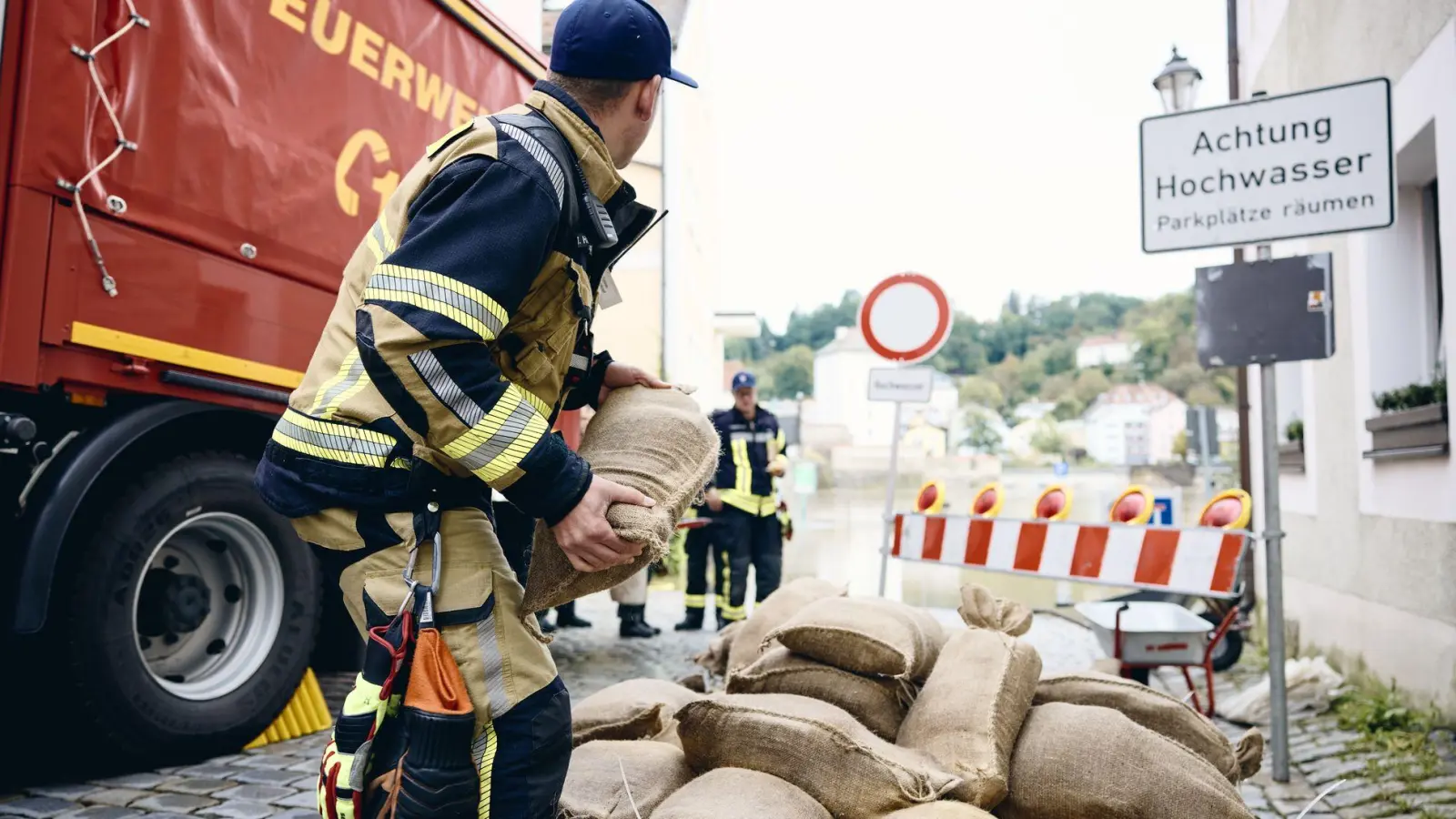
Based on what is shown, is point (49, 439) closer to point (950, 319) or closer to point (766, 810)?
point (766, 810)

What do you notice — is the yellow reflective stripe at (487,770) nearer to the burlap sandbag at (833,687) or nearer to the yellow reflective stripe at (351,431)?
the yellow reflective stripe at (351,431)

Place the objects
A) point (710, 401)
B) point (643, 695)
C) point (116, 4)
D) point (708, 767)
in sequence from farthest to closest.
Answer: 1. point (710, 401)
2. point (116, 4)
3. point (643, 695)
4. point (708, 767)

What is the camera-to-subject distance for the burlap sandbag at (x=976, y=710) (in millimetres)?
2668

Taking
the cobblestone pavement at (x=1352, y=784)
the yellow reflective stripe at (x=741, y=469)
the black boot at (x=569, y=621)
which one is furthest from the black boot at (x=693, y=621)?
the cobblestone pavement at (x=1352, y=784)

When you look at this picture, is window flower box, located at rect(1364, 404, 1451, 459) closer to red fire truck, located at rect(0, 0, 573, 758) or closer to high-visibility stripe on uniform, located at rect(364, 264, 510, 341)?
high-visibility stripe on uniform, located at rect(364, 264, 510, 341)

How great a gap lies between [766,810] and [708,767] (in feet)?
1.31

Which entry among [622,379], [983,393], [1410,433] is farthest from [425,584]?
[983,393]

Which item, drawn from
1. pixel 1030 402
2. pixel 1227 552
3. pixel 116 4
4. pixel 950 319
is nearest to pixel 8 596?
pixel 116 4

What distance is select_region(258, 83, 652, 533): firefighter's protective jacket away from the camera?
1592mm

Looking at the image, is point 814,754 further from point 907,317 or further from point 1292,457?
point 1292,457

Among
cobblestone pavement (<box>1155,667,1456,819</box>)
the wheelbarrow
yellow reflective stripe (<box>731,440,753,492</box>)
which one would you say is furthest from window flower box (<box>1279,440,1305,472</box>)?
yellow reflective stripe (<box>731,440,753,492</box>)

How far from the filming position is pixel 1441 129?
4785 mm

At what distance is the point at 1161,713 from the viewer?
319 centimetres

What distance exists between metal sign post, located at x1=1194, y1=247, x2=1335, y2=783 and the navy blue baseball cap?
10.8 ft
